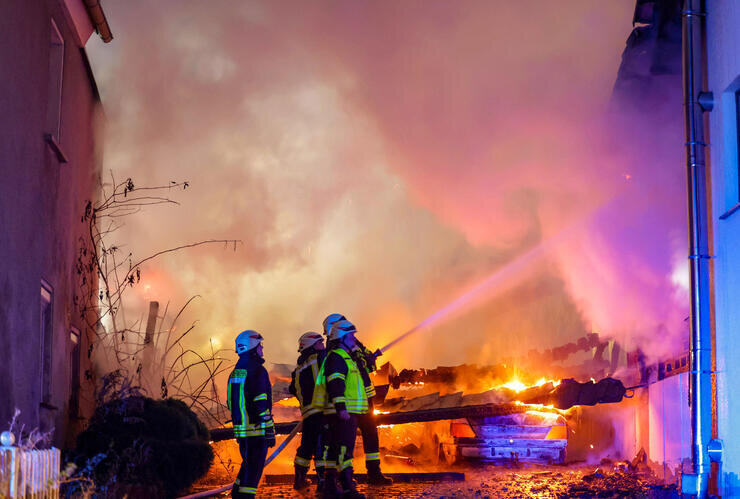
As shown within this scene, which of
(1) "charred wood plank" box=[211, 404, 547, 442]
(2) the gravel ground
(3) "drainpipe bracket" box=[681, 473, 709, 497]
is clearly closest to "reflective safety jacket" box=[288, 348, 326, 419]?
(2) the gravel ground

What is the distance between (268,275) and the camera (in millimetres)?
18438

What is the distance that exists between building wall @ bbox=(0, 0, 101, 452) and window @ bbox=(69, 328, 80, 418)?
131 mm

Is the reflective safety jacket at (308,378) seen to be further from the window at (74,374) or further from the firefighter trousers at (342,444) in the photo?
the window at (74,374)

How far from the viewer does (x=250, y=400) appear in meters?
8.22

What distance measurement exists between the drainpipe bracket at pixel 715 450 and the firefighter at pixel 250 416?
4.29 m

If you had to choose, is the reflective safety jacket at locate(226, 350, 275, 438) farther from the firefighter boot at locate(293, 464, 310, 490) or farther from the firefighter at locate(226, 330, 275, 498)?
the firefighter boot at locate(293, 464, 310, 490)

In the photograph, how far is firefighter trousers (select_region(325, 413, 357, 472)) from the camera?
9.33 meters

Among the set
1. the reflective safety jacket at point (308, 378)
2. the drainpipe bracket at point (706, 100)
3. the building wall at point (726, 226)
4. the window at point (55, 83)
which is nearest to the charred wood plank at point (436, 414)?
the reflective safety jacket at point (308, 378)

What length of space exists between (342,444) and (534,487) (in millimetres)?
2261

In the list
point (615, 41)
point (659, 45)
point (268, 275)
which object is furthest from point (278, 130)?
point (659, 45)

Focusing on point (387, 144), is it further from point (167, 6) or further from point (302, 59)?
point (167, 6)

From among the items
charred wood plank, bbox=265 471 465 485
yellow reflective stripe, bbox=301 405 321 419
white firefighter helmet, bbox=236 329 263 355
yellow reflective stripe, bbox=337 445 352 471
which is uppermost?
white firefighter helmet, bbox=236 329 263 355

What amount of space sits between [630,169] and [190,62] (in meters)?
8.08

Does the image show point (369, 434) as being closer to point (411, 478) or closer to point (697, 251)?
point (411, 478)
